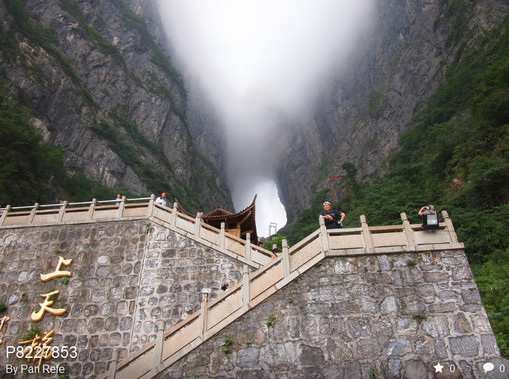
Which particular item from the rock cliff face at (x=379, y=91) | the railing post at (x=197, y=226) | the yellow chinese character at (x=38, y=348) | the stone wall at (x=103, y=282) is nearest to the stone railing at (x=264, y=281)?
the stone wall at (x=103, y=282)

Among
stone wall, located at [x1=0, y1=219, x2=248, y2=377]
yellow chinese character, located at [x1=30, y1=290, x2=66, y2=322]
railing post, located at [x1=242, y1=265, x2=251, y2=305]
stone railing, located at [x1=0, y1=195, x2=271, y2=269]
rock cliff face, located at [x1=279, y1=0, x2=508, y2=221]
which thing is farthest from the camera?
rock cliff face, located at [x1=279, y1=0, x2=508, y2=221]

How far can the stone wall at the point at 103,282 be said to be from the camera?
1053 centimetres

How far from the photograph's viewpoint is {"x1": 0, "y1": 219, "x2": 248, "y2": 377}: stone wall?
1053 centimetres

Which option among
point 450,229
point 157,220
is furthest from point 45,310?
point 450,229

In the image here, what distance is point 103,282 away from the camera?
11.6 metres

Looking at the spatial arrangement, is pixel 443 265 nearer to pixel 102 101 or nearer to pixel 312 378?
pixel 312 378

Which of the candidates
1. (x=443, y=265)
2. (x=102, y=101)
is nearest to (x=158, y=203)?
(x=443, y=265)

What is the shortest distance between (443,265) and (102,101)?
4502 centimetres

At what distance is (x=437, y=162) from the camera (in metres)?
23.5

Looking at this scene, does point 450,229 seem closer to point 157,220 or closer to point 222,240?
point 222,240

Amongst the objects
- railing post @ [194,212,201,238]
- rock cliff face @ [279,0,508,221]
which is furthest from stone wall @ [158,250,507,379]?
rock cliff face @ [279,0,508,221]

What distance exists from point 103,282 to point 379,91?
56.1 m

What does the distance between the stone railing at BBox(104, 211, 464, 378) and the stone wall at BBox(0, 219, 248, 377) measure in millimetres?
2264

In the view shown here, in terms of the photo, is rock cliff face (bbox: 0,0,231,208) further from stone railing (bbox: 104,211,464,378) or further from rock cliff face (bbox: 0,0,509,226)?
stone railing (bbox: 104,211,464,378)
